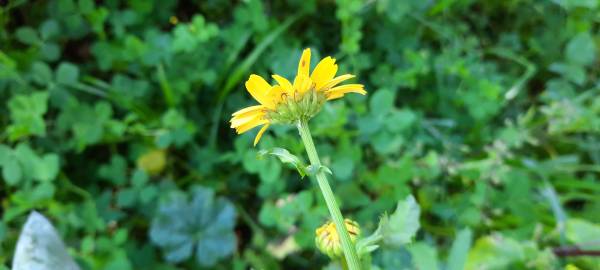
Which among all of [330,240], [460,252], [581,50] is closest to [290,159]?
[330,240]

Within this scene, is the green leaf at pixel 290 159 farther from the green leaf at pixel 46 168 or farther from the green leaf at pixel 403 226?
the green leaf at pixel 46 168

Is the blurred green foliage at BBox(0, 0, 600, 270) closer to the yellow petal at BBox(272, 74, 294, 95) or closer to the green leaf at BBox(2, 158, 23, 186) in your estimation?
the green leaf at BBox(2, 158, 23, 186)

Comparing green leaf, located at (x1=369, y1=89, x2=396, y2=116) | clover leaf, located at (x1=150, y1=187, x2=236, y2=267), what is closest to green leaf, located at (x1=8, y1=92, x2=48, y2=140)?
clover leaf, located at (x1=150, y1=187, x2=236, y2=267)

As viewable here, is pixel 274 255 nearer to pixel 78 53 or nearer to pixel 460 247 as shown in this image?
pixel 460 247

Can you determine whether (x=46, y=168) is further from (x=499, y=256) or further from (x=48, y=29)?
(x=499, y=256)

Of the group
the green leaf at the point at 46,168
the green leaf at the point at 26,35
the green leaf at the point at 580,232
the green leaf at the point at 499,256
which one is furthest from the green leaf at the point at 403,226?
the green leaf at the point at 26,35

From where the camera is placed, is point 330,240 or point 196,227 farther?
point 196,227

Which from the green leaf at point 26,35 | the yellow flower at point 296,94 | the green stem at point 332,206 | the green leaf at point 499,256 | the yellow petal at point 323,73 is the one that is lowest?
the green stem at point 332,206
